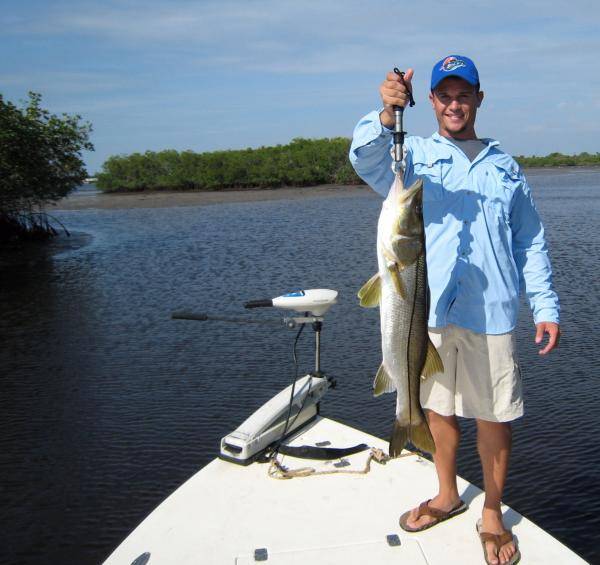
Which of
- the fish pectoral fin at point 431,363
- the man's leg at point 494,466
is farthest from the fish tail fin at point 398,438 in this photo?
the man's leg at point 494,466

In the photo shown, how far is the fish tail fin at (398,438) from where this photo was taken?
3.65m

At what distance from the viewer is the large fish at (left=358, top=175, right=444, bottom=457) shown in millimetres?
3340

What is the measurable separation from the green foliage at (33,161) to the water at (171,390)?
6.61 m

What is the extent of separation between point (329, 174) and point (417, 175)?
8462 cm

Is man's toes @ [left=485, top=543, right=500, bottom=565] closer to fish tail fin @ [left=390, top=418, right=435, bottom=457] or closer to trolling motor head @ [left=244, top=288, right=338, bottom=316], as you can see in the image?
fish tail fin @ [left=390, top=418, right=435, bottom=457]

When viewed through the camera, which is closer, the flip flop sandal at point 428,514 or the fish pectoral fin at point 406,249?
the fish pectoral fin at point 406,249

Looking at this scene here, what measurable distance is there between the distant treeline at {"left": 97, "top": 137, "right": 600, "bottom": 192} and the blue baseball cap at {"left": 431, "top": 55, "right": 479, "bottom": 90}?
269ft

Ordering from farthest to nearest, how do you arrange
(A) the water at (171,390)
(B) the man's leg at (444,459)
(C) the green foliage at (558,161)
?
(C) the green foliage at (558,161)
(A) the water at (171,390)
(B) the man's leg at (444,459)

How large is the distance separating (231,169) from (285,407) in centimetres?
8222

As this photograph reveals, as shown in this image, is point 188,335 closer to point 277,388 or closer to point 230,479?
point 277,388

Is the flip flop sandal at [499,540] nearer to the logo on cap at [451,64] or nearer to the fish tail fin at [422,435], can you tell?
the fish tail fin at [422,435]

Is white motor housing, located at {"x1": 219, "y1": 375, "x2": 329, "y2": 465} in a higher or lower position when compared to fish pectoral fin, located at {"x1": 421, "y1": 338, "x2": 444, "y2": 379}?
lower

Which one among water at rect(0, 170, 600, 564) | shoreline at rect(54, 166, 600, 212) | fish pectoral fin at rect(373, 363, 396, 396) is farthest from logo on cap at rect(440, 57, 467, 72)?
shoreline at rect(54, 166, 600, 212)

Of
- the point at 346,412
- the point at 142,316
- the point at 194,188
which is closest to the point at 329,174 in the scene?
the point at 194,188
